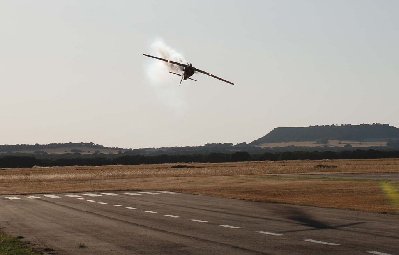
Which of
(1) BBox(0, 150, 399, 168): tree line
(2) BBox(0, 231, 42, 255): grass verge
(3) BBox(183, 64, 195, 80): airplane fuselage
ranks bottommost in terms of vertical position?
(2) BBox(0, 231, 42, 255): grass verge

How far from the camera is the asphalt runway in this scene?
17.6 m

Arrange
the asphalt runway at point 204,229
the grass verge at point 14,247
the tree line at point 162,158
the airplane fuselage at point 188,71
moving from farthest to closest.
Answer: the tree line at point 162,158 → the airplane fuselage at point 188,71 → the asphalt runway at point 204,229 → the grass verge at point 14,247

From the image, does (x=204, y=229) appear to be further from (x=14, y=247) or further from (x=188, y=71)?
(x=188, y=71)

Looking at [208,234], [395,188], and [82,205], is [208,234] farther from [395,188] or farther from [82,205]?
[395,188]

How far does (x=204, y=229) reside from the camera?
74.1ft

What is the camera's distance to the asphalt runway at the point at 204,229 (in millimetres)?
17625

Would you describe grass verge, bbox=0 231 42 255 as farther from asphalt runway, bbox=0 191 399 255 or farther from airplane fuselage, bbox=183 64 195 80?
airplane fuselage, bbox=183 64 195 80

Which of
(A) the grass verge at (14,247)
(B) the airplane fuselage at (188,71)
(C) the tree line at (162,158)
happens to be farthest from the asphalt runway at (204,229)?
(C) the tree line at (162,158)

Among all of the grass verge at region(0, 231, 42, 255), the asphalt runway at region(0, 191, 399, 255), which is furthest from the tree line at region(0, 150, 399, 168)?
the grass verge at region(0, 231, 42, 255)

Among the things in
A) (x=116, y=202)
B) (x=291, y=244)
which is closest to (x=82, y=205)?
(x=116, y=202)

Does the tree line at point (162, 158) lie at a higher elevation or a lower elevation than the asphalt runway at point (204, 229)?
higher

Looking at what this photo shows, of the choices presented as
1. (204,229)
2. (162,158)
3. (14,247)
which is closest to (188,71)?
(204,229)

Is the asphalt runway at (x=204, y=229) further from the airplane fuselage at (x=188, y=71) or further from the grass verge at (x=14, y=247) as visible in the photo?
the airplane fuselage at (x=188, y=71)

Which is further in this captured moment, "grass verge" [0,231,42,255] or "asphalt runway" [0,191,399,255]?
"asphalt runway" [0,191,399,255]
